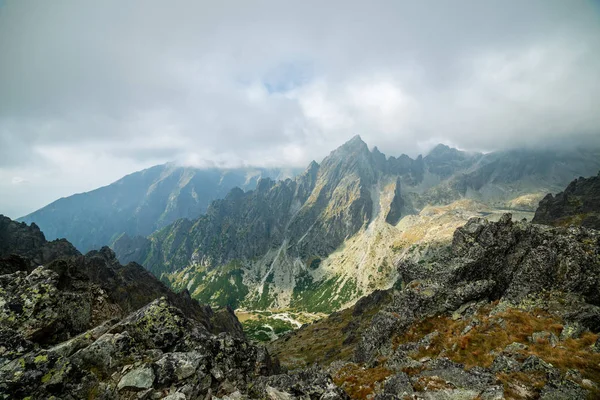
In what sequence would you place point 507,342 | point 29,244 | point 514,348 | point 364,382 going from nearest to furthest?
point 514,348
point 507,342
point 364,382
point 29,244

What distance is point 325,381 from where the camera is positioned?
61.0 ft

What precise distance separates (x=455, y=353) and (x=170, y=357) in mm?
27413

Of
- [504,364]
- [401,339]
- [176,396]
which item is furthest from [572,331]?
[176,396]

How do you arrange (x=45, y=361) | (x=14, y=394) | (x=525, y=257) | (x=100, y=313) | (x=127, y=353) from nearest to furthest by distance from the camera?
(x=14, y=394)
(x=45, y=361)
(x=127, y=353)
(x=100, y=313)
(x=525, y=257)

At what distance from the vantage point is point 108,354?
17734 mm

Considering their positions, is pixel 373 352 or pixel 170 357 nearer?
pixel 170 357

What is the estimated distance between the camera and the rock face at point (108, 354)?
15016 millimetres

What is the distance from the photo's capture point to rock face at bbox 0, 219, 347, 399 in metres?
Result: 15.0

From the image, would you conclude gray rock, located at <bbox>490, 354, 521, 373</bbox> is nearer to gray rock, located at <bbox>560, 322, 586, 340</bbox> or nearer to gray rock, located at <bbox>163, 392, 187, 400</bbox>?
gray rock, located at <bbox>560, 322, 586, 340</bbox>

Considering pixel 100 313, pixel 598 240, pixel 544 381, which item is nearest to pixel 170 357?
pixel 100 313

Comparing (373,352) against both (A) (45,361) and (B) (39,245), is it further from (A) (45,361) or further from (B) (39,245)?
(B) (39,245)

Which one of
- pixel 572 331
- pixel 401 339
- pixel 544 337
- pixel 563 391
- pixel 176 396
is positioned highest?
pixel 176 396

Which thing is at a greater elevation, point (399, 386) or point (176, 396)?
point (176, 396)

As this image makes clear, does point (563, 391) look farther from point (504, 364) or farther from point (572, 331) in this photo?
point (572, 331)
